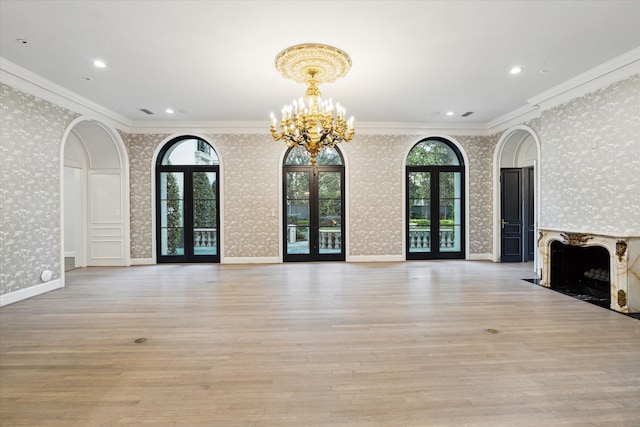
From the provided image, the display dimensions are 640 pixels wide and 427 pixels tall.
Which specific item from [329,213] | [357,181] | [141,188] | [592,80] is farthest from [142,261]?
[592,80]

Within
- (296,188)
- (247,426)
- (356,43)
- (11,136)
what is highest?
(356,43)

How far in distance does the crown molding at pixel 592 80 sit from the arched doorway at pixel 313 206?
159 inches

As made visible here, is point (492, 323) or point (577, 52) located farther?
point (577, 52)

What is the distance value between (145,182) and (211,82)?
352 cm

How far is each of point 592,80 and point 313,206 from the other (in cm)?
535

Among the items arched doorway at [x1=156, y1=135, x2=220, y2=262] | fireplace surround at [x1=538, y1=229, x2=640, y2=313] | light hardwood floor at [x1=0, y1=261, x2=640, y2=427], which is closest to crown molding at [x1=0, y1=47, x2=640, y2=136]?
arched doorway at [x1=156, y1=135, x2=220, y2=262]

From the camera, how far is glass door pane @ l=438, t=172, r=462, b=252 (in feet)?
25.7

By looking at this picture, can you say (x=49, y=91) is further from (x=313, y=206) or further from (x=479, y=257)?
(x=479, y=257)

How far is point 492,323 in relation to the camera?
139 inches

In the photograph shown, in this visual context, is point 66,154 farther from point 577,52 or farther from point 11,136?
point 577,52

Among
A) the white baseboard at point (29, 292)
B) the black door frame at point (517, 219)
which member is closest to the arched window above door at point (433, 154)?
the black door frame at point (517, 219)

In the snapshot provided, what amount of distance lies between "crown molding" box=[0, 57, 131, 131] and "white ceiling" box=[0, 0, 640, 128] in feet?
0.46

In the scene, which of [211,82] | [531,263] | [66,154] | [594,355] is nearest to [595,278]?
[531,263]

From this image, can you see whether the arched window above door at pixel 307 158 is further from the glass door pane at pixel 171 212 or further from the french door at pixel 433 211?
the glass door pane at pixel 171 212
